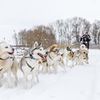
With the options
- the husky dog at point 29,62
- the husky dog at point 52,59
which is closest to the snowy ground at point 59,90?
the husky dog at point 29,62

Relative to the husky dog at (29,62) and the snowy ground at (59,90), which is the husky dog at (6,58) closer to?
the husky dog at (29,62)

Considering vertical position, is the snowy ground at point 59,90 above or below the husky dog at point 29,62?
below

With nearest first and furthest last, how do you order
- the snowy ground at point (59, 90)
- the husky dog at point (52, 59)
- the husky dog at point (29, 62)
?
the snowy ground at point (59, 90)
the husky dog at point (29, 62)
the husky dog at point (52, 59)

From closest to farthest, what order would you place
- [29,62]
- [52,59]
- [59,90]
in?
1. [59,90]
2. [29,62]
3. [52,59]

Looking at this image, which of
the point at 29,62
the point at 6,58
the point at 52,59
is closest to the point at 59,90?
the point at 29,62

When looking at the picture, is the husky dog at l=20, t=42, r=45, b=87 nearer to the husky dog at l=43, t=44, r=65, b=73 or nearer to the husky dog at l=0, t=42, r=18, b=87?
the husky dog at l=0, t=42, r=18, b=87

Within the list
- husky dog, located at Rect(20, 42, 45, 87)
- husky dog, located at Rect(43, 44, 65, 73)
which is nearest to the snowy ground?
husky dog, located at Rect(20, 42, 45, 87)

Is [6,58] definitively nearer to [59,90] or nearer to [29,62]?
[29,62]

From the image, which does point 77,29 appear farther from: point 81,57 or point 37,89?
point 37,89

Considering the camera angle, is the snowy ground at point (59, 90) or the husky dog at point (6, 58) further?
the husky dog at point (6, 58)

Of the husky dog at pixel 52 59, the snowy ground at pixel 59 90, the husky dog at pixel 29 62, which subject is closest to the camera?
the snowy ground at pixel 59 90

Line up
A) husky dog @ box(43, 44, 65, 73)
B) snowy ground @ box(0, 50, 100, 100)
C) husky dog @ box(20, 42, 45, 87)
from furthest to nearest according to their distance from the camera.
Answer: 1. husky dog @ box(43, 44, 65, 73)
2. husky dog @ box(20, 42, 45, 87)
3. snowy ground @ box(0, 50, 100, 100)

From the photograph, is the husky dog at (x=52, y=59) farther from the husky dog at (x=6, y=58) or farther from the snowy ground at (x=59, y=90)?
the husky dog at (x=6, y=58)

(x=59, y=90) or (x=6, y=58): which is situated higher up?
(x=6, y=58)
